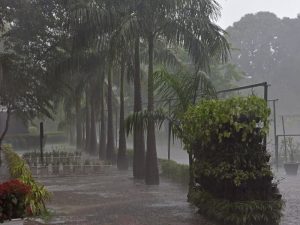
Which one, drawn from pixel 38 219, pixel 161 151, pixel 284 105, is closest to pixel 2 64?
pixel 38 219

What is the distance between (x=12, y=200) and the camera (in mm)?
8008

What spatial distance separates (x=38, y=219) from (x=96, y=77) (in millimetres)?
16211

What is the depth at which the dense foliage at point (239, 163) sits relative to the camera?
9.17m

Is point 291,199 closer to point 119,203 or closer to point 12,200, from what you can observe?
point 119,203

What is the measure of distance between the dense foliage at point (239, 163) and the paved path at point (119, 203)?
974 mm

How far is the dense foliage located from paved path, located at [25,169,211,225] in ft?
3.20

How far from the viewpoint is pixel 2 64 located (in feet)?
65.3

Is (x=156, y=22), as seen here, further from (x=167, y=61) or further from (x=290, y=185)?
(x=290, y=185)

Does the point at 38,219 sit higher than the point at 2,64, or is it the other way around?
the point at 2,64

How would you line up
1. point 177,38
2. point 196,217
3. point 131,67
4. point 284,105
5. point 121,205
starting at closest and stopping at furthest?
point 196,217
point 121,205
point 177,38
point 131,67
point 284,105

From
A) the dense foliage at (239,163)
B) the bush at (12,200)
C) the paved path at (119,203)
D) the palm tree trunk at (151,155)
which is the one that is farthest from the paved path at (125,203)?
the bush at (12,200)

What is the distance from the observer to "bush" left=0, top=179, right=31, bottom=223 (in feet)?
25.8

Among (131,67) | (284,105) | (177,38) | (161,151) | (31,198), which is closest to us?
(31,198)

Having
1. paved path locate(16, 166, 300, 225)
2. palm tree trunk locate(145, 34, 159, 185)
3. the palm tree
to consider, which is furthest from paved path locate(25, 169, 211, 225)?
the palm tree
